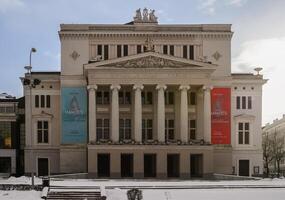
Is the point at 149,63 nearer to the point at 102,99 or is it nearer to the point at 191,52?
the point at 102,99

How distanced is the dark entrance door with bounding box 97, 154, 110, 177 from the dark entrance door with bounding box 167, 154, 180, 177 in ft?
28.6

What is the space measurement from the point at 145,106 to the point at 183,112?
6.66 m

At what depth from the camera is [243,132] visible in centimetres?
8456

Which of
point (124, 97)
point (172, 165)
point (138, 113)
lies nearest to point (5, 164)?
point (124, 97)

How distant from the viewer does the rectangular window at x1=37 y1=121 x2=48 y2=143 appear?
8462cm

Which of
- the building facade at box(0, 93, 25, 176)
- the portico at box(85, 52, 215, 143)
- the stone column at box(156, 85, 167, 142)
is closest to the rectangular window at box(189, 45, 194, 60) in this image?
the portico at box(85, 52, 215, 143)

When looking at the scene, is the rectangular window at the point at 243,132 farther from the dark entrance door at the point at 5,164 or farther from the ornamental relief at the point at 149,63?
the dark entrance door at the point at 5,164

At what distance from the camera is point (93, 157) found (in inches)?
2928

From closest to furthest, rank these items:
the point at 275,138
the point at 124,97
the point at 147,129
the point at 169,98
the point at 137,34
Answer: the point at 147,129, the point at 124,97, the point at 169,98, the point at 137,34, the point at 275,138

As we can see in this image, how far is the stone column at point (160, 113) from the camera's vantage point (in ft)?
249

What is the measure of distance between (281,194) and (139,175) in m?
28.7

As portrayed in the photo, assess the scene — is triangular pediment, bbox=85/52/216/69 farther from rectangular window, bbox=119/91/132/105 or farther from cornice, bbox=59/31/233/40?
cornice, bbox=59/31/233/40

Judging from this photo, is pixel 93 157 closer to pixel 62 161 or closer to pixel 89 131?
pixel 89 131

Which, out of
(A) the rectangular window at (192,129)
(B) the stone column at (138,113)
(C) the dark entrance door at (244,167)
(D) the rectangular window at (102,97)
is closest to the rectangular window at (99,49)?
(D) the rectangular window at (102,97)
